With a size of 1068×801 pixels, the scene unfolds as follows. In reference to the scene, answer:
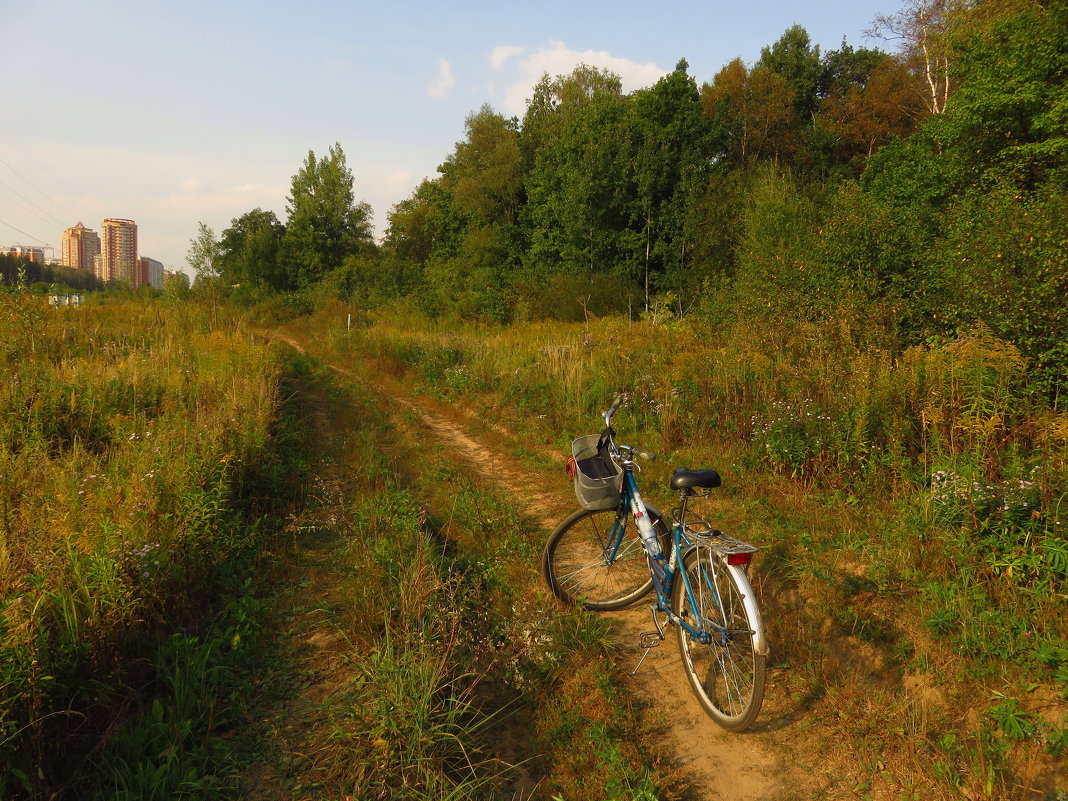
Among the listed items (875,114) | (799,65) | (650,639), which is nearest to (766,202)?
(650,639)

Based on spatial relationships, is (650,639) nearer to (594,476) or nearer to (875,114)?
(594,476)

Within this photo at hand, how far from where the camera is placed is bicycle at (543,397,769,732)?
2986 millimetres

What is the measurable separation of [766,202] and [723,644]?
15.8 metres

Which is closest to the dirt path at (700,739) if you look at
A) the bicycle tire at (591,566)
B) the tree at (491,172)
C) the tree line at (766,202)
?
the bicycle tire at (591,566)

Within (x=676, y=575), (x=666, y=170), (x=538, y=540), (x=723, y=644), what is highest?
(x=666, y=170)

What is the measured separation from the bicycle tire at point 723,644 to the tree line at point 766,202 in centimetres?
429

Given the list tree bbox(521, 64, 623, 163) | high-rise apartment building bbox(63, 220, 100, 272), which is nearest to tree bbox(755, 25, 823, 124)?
tree bbox(521, 64, 623, 163)

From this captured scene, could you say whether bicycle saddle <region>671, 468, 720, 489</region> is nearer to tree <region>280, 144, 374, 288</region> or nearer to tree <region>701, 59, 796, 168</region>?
tree <region>701, 59, 796, 168</region>

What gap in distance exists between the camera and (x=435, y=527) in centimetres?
541

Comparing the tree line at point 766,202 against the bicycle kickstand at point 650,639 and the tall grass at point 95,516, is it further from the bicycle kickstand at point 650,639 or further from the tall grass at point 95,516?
the tall grass at point 95,516

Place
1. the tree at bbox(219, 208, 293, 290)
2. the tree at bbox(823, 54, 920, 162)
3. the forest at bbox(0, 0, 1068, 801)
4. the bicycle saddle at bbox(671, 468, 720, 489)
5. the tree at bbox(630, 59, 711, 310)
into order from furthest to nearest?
1. the tree at bbox(219, 208, 293, 290)
2. the tree at bbox(823, 54, 920, 162)
3. the tree at bbox(630, 59, 711, 310)
4. the bicycle saddle at bbox(671, 468, 720, 489)
5. the forest at bbox(0, 0, 1068, 801)

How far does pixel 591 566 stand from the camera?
448 centimetres

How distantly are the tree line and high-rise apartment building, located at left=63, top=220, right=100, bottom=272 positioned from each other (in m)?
32.9

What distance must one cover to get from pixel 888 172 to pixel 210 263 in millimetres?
29631
